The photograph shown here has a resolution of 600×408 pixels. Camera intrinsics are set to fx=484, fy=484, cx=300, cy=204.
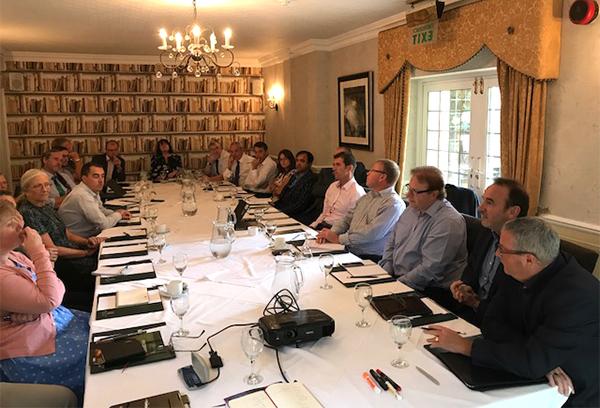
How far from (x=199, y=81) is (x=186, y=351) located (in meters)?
7.71

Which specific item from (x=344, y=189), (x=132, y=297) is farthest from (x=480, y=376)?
(x=344, y=189)

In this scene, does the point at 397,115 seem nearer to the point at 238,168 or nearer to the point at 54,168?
the point at 238,168

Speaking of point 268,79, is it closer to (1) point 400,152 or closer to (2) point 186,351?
(1) point 400,152

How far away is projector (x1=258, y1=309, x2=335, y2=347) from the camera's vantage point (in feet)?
5.70

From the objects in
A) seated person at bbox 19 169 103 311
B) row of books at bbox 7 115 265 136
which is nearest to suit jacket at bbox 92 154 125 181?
row of books at bbox 7 115 265 136

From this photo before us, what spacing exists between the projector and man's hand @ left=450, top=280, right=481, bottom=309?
100 cm

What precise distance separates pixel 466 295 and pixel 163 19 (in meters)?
4.26

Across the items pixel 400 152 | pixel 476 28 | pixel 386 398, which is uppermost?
pixel 476 28

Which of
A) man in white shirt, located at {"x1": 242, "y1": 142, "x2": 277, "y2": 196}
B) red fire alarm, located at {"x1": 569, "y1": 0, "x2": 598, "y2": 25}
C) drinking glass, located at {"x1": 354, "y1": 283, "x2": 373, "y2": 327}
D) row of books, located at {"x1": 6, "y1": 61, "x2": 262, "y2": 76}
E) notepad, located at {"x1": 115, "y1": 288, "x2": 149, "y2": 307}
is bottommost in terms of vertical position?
notepad, located at {"x1": 115, "y1": 288, "x2": 149, "y2": 307}

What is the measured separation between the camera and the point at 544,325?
161 cm

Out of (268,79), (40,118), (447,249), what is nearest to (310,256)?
(447,249)

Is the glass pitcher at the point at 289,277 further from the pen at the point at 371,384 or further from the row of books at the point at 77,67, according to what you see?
the row of books at the point at 77,67

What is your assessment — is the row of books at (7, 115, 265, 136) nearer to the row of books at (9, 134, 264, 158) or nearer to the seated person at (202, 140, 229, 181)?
the row of books at (9, 134, 264, 158)

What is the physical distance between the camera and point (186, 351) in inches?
69.3
